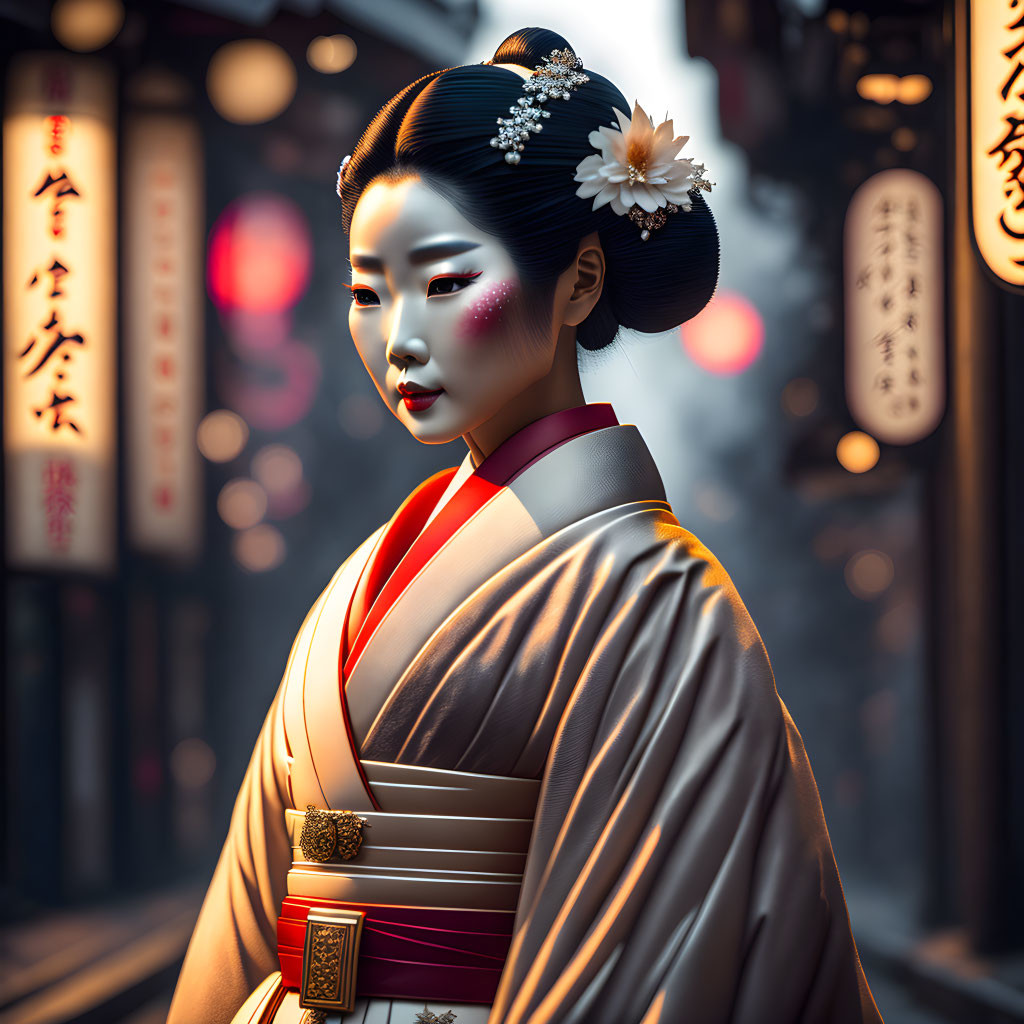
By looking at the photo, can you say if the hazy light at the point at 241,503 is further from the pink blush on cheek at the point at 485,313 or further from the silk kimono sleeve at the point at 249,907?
the pink blush on cheek at the point at 485,313

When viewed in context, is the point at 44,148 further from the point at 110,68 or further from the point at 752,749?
the point at 752,749

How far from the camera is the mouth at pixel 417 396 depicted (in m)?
1.18

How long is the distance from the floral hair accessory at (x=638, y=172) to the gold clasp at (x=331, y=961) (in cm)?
86

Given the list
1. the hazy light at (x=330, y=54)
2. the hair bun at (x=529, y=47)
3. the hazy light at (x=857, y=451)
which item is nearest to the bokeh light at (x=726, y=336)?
the hazy light at (x=857, y=451)

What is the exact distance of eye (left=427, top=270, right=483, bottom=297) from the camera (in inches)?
45.0

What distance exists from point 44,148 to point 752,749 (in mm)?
3616

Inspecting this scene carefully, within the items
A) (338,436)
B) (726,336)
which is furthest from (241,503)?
(726,336)

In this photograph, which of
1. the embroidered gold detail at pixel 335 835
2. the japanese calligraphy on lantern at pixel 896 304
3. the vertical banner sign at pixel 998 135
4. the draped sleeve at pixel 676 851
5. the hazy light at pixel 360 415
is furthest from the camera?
the hazy light at pixel 360 415

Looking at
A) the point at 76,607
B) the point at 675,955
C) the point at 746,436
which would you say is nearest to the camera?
the point at 675,955

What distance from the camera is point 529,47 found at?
128cm

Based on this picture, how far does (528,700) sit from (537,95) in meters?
0.70

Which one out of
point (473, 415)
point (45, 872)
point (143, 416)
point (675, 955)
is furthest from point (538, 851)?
point (45, 872)

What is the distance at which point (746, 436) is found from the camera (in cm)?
427

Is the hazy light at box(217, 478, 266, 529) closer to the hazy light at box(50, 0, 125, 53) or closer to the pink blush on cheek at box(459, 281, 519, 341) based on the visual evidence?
the hazy light at box(50, 0, 125, 53)
